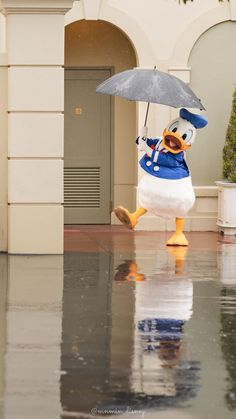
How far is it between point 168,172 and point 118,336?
268 inches

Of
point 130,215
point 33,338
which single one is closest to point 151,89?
point 130,215

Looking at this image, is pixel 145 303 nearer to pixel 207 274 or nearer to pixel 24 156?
pixel 207 274

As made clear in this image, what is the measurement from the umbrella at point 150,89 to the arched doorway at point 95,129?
473 centimetres

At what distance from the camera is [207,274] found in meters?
13.2

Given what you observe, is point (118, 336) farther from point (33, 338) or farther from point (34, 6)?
point (34, 6)

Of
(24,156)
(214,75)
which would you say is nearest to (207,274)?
(24,156)

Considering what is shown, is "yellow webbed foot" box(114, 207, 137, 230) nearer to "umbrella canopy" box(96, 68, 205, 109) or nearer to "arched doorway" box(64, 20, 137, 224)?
"umbrella canopy" box(96, 68, 205, 109)

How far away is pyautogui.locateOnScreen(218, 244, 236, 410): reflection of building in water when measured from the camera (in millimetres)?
7612

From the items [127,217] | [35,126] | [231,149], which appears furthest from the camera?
[231,149]

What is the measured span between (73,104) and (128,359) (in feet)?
40.9

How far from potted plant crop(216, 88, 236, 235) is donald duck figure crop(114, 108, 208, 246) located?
8.24ft

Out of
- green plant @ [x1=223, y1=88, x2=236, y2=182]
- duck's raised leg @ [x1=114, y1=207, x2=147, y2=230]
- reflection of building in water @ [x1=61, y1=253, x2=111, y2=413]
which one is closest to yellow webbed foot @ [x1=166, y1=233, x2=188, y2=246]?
duck's raised leg @ [x1=114, y1=207, x2=147, y2=230]

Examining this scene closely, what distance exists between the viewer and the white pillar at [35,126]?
14867 mm

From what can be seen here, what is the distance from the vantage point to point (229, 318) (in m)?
10.2
